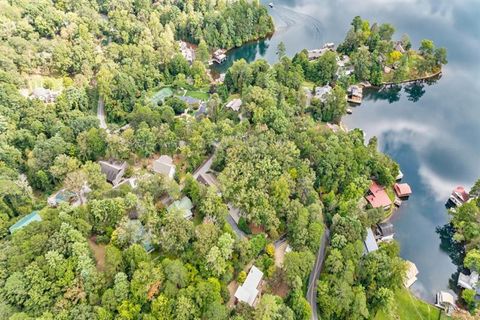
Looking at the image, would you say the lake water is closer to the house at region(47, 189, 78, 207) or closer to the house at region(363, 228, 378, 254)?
the house at region(363, 228, 378, 254)

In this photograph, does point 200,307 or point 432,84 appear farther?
point 432,84

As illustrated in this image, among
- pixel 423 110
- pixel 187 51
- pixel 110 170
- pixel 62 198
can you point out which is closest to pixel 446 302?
pixel 423 110

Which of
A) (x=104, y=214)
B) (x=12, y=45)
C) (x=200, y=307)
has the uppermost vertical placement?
(x=12, y=45)

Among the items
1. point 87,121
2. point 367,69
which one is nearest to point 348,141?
point 367,69

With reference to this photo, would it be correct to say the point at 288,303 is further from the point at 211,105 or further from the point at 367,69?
the point at 367,69

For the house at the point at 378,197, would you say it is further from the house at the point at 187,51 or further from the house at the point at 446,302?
the house at the point at 187,51

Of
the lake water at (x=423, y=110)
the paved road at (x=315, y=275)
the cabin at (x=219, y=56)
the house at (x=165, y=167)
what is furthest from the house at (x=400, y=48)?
the house at (x=165, y=167)

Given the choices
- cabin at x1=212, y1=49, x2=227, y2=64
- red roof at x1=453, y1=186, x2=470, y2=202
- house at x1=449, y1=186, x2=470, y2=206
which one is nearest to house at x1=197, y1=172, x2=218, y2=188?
house at x1=449, y1=186, x2=470, y2=206
